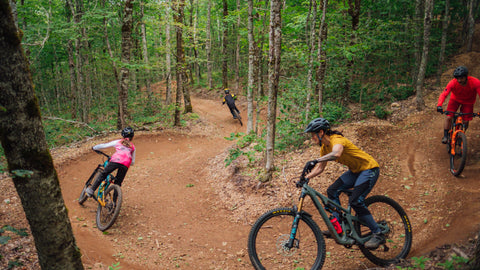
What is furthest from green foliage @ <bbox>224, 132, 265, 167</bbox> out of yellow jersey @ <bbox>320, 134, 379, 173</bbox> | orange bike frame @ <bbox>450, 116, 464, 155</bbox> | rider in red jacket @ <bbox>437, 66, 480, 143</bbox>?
orange bike frame @ <bbox>450, 116, 464, 155</bbox>

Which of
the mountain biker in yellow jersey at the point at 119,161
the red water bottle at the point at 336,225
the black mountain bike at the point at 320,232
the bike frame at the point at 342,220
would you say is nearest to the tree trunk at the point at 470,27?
the black mountain bike at the point at 320,232

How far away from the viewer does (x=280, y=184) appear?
7.54m

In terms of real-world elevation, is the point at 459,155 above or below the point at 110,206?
above

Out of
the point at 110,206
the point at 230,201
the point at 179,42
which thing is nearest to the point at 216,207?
the point at 230,201

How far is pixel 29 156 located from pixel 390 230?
5.38 m

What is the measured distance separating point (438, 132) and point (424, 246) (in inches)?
251

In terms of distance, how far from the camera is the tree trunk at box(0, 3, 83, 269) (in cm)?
262

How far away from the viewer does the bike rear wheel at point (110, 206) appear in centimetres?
646

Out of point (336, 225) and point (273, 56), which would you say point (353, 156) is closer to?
point (336, 225)

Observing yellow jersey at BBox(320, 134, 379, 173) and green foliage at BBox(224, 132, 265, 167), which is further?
green foliage at BBox(224, 132, 265, 167)

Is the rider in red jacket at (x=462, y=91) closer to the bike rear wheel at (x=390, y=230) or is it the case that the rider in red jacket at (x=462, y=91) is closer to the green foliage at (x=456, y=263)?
the bike rear wheel at (x=390, y=230)

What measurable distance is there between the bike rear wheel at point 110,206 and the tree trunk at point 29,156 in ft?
11.5

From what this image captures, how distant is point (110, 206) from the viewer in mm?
6664

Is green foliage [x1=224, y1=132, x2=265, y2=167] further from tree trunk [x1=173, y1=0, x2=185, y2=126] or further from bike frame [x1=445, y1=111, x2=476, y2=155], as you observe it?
tree trunk [x1=173, y1=0, x2=185, y2=126]
